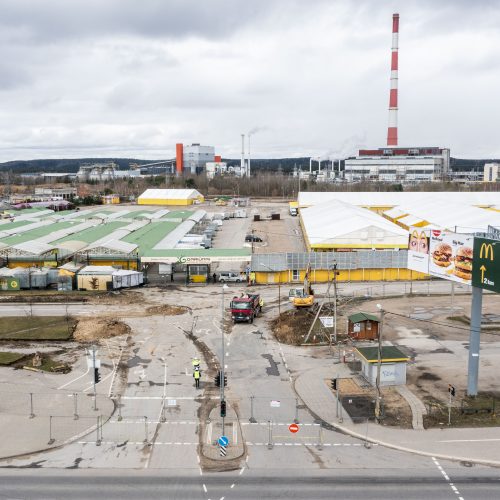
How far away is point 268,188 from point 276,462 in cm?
15832

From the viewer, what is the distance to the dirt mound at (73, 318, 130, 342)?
35469 millimetres

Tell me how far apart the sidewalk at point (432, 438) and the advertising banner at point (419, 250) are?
8920 millimetres

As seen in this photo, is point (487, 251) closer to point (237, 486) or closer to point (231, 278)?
point (237, 486)

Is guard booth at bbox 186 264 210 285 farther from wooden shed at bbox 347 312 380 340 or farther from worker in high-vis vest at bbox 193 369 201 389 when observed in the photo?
worker in high-vis vest at bbox 193 369 201 389

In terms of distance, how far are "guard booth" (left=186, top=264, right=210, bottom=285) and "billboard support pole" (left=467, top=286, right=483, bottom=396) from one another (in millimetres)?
30734

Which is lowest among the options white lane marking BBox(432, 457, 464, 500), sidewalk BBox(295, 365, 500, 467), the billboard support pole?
sidewalk BBox(295, 365, 500, 467)

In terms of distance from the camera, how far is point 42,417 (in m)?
23.2

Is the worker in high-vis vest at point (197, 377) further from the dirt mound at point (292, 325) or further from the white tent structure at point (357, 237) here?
the white tent structure at point (357, 237)

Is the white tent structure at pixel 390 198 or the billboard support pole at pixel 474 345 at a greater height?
the white tent structure at pixel 390 198

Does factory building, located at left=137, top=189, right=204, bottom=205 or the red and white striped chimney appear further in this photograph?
the red and white striped chimney

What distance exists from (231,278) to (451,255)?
29281 mm

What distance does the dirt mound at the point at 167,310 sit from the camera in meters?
41.3

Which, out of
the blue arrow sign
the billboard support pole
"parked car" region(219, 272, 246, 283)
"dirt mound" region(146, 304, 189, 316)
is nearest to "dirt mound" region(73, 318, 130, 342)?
"dirt mound" region(146, 304, 189, 316)

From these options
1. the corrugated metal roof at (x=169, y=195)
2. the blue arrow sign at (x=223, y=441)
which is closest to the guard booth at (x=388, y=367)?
the blue arrow sign at (x=223, y=441)
